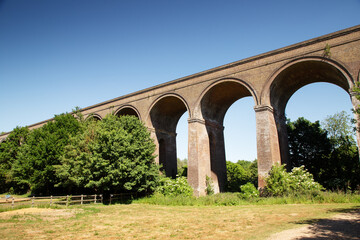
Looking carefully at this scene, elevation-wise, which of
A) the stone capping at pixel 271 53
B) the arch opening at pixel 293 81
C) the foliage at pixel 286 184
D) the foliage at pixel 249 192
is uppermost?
the stone capping at pixel 271 53

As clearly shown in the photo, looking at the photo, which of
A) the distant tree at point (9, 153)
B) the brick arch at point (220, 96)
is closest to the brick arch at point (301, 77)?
the brick arch at point (220, 96)

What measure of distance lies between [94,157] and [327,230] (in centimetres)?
1366

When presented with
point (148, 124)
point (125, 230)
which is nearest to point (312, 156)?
point (148, 124)

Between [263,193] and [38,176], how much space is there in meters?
18.4

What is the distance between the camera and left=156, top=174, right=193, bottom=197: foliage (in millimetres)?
18469

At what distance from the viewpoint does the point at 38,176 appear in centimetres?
2205

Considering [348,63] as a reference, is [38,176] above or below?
below

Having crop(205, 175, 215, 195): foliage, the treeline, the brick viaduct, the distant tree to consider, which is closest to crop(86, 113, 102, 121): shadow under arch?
the brick viaduct

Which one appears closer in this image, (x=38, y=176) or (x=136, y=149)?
(x=136, y=149)

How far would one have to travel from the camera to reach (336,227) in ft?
23.8

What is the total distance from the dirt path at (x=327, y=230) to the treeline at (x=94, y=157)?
11.2 metres

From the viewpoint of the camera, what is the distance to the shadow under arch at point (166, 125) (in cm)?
2389

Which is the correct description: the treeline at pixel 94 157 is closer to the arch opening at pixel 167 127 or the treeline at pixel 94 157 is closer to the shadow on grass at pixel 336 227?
the arch opening at pixel 167 127

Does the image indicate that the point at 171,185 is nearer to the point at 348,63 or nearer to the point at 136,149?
the point at 136,149
